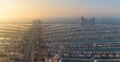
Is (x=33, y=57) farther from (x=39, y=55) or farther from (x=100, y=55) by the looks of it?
(x=100, y=55)

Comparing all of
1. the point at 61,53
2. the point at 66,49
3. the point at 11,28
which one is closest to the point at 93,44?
the point at 66,49

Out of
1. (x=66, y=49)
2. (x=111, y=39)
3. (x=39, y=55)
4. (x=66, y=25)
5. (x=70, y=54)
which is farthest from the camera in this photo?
(x=66, y=25)

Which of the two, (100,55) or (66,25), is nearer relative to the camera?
(100,55)

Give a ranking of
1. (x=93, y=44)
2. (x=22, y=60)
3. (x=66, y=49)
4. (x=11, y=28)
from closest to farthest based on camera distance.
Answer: (x=22, y=60), (x=66, y=49), (x=93, y=44), (x=11, y=28)

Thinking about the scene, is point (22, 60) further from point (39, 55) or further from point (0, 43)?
point (0, 43)

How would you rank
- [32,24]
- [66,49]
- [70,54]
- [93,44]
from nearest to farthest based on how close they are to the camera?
[70,54]
[66,49]
[93,44]
[32,24]

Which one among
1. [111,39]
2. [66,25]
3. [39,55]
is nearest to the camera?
[39,55]

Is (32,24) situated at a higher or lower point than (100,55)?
higher

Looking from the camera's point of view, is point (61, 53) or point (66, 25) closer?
point (61, 53)

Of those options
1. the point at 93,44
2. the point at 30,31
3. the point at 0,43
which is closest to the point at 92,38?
the point at 93,44
